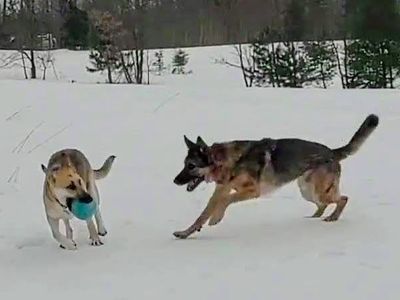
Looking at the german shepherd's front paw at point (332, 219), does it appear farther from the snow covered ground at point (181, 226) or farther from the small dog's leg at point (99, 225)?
the small dog's leg at point (99, 225)

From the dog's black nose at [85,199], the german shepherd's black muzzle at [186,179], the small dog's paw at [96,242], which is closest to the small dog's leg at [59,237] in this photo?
the small dog's paw at [96,242]

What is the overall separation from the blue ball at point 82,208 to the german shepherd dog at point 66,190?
0.03 metres

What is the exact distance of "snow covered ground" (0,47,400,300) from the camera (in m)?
3.88

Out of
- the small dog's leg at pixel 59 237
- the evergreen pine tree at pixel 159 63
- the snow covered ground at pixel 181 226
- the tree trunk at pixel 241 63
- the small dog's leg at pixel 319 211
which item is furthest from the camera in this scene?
the evergreen pine tree at pixel 159 63

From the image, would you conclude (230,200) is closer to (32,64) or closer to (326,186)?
(326,186)

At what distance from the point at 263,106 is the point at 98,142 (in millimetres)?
4622

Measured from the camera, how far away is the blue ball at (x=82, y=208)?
4410 mm

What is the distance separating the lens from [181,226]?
5.43 metres


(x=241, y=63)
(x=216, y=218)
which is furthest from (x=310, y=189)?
(x=241, y=63)

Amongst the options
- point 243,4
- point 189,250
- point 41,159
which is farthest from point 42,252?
point 243,4

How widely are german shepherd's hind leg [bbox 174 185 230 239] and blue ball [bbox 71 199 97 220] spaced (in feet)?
2.59

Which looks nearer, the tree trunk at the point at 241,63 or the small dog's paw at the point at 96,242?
the small dog's paw at the point at 96,242

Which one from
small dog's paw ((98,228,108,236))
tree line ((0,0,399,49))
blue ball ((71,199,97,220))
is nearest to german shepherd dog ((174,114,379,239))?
small dog's paw ((98,228,108,236))

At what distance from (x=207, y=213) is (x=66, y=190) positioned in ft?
3.86
